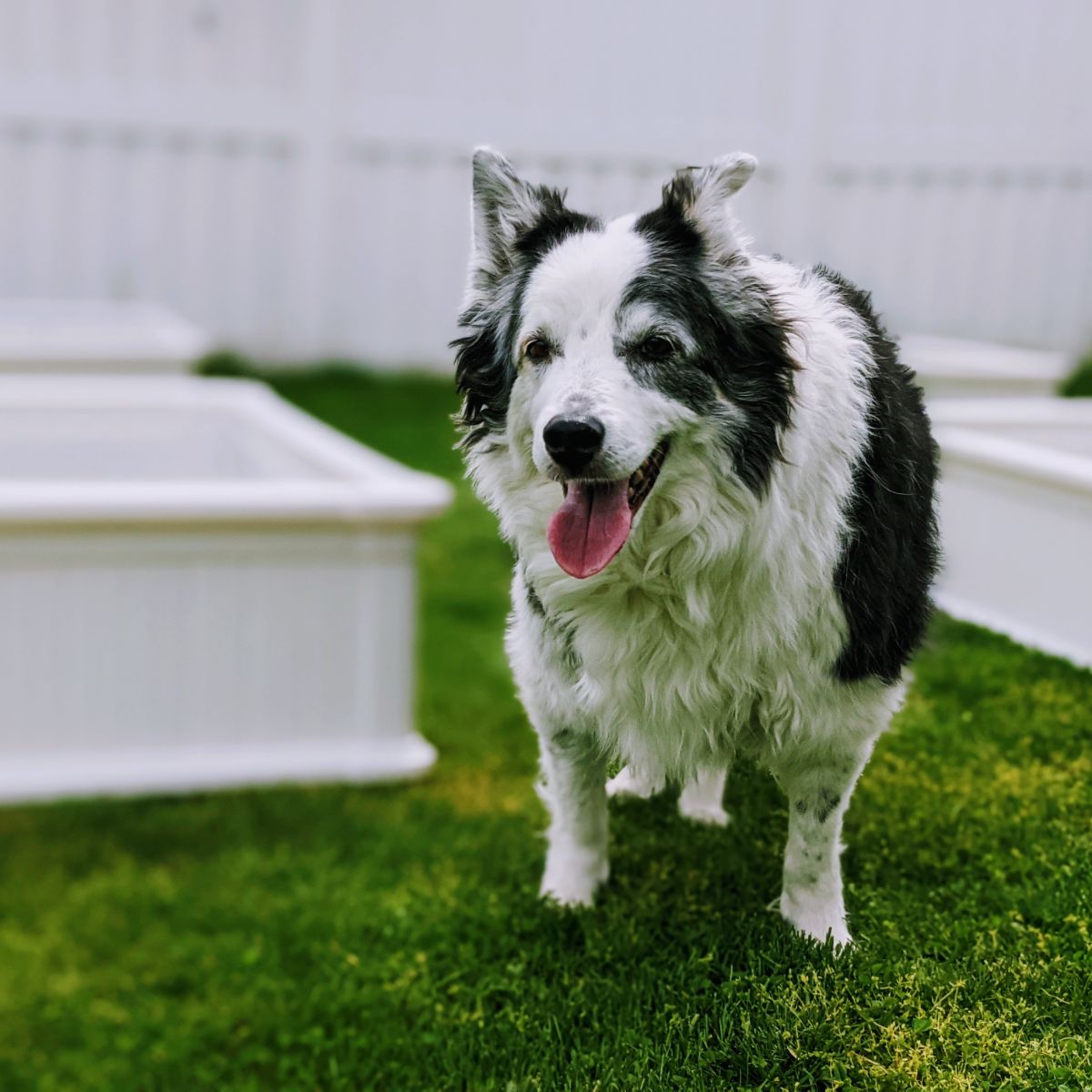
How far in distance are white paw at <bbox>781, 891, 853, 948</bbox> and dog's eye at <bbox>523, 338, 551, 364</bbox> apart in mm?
586

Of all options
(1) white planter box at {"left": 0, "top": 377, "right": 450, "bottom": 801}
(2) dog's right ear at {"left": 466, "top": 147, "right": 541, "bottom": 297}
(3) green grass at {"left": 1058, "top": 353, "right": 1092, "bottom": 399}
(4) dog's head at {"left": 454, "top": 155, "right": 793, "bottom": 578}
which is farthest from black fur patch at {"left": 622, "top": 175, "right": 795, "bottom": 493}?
(1) white planter box at {"left": 0, "top": 377, "right": 450, "bottom": 801}

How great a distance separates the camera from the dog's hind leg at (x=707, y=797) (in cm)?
136

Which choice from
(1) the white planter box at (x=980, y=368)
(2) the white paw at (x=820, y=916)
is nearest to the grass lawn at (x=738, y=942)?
(2) the white paw at (x=820, y=916)

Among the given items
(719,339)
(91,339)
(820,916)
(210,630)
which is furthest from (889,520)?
(91,339)

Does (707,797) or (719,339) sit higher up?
(719,339)

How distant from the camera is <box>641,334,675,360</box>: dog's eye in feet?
4.32

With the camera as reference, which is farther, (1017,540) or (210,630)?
(210,630)

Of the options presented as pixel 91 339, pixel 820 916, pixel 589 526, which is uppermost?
pixel 589 526

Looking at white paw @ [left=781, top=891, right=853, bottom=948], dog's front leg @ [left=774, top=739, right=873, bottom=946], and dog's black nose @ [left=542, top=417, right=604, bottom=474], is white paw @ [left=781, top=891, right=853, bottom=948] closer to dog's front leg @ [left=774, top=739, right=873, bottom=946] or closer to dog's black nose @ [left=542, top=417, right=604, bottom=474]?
dog's front leg @ [left=774, top=739, right=873, bottom=946]

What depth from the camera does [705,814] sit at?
1.40m

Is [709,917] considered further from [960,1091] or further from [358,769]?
[358,769]

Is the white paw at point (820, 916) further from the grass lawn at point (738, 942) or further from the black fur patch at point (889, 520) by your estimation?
the black fur patch at point (889, 520)

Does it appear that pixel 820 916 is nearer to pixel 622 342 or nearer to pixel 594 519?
pixel 594 519

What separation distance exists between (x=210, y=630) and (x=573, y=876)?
343 cm
